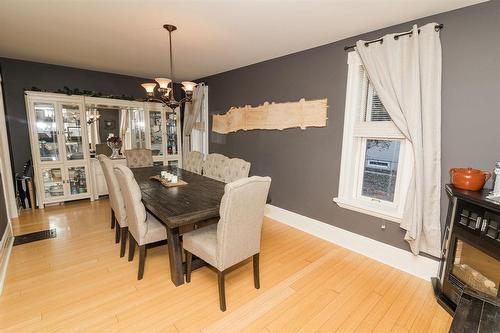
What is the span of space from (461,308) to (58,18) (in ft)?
12.4

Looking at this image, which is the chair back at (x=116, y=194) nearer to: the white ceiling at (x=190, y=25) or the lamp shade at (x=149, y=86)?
the lamp shade at (x=149, y=86)

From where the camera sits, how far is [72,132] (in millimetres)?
4113

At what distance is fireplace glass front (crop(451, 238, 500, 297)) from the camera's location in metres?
1.58

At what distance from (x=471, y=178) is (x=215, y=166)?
107 inches

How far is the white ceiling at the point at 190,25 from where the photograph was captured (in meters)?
2.00

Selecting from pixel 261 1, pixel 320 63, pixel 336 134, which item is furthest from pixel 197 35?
pixel 336 134

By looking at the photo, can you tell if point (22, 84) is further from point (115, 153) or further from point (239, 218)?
point (239, 218)

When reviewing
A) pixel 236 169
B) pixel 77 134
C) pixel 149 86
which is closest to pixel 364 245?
pixel 236 169

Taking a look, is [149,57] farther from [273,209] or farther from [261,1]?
[273,209]

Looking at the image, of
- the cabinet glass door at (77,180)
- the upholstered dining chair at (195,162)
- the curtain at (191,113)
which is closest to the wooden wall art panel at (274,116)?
the curtain at (191,113)

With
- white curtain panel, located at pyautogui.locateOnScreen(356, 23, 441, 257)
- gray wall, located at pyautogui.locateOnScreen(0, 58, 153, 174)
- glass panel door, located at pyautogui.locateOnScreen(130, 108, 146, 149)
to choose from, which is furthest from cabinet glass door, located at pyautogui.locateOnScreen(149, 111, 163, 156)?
white curtain panel, located at pyautogui.locateOnScreen(356, 23, 441, 257)

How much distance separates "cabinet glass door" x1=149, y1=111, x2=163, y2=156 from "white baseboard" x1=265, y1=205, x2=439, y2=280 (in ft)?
9.87

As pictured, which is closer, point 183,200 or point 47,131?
point 183,200

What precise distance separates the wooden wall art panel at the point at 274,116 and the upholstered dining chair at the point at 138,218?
2.15m
